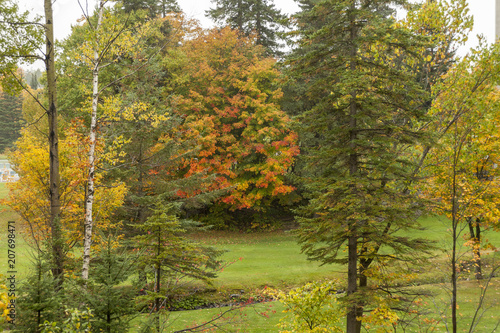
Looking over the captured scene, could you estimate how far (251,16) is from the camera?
101 ft

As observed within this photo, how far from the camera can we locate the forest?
708cm

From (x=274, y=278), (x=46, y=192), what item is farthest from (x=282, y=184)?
(x=46, y=192)

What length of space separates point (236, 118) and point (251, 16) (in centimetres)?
1161

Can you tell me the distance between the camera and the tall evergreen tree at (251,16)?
31.0 meters

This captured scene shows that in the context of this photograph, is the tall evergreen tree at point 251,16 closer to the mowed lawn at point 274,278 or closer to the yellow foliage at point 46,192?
the mowed lawn at point 274,278

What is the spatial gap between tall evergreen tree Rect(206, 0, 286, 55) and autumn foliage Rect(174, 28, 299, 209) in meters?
6.87

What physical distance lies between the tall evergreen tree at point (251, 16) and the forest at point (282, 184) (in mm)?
10403

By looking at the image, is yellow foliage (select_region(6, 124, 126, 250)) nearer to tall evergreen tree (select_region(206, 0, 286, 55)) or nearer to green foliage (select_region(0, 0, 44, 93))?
green foliage (select_region(0, 0, 44, 93))

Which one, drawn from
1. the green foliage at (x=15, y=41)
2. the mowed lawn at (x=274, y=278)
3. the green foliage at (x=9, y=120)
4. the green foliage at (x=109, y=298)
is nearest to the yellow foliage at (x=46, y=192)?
the mowed lawn at (x=274, y=278)

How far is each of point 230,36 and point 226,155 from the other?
8581 mm

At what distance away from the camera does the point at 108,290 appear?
5191mm

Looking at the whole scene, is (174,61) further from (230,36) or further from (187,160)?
(187,160)

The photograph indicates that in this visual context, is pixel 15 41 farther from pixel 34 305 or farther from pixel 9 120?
pixel 9 120

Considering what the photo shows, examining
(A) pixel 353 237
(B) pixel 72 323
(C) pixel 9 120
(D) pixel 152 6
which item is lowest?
(B) pixel 72 323
